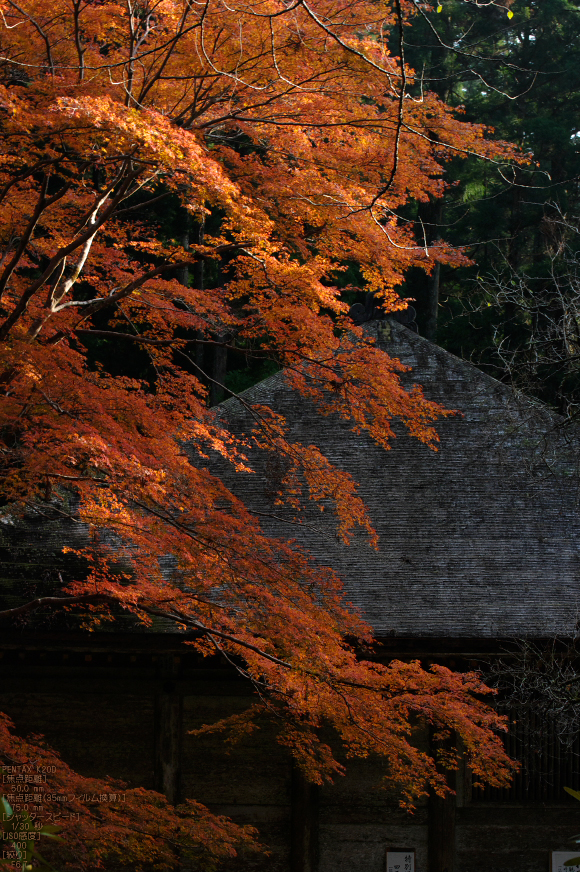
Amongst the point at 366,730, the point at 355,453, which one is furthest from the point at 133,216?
the point at 366,730

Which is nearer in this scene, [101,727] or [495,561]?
[101,727]

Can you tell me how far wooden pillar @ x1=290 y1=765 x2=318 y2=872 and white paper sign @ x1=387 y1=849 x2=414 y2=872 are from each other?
0.80 metres

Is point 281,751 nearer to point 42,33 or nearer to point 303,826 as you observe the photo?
Answer: point 303,826

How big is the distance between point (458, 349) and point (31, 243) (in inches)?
522

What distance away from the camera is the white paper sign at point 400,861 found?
848 centimetres

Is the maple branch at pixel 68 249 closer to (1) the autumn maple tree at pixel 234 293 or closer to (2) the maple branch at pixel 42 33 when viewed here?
(1) the autumn maple tree at pixel 234 293

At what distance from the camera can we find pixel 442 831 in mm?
8477

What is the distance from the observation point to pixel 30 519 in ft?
31.9

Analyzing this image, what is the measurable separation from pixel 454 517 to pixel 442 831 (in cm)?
364

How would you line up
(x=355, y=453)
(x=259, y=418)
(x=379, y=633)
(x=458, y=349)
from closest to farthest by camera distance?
(x=259, y=418), (x=379, y=633), (x=355, y=453), (x=458, y=349)

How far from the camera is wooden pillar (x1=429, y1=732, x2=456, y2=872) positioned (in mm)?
8438

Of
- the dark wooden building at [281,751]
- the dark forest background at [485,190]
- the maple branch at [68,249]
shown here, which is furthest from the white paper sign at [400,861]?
the dark forest background at [485,190]

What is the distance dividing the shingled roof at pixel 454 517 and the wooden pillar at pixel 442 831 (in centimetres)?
186

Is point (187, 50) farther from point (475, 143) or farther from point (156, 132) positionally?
point (475, 143)
